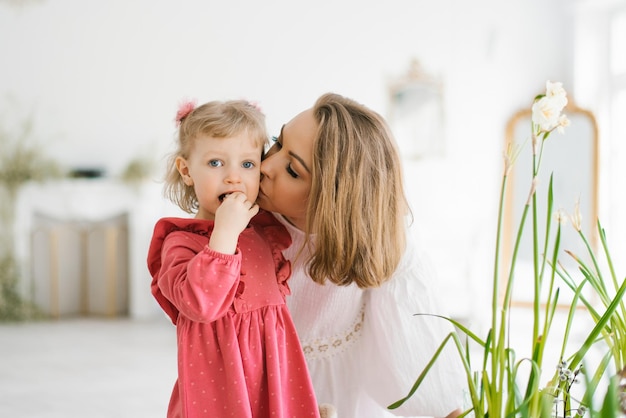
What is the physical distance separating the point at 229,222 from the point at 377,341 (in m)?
0.52

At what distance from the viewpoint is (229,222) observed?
1203 mm

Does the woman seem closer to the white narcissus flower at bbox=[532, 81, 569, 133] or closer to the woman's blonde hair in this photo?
the woman's blonde hair

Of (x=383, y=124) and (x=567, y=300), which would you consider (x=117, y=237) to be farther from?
(x=383, y=124)

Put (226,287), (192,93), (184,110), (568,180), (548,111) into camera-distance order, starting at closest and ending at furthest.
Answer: (548,111)
(226,287)
(184,110)
(568,180)
(192,93)

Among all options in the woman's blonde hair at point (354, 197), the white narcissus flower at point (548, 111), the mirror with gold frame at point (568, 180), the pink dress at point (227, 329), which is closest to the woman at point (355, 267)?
the woman's blonde hair at point (354, 197)

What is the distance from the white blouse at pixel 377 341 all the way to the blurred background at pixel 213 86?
4.18 meters

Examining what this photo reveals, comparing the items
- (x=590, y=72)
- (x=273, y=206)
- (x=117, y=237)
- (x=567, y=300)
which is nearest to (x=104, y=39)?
(x=117, y=237)

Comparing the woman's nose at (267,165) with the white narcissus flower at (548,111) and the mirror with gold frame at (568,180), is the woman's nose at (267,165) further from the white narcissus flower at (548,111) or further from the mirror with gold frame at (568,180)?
the mirror with gold frame at (568,180)

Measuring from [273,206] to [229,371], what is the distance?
36 cm

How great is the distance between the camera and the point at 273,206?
141 cm

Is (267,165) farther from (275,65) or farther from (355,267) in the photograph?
(275,65)

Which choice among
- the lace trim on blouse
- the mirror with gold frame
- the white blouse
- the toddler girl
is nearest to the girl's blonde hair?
the toddler girl

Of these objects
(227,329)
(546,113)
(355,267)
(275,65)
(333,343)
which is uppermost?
(275,65)

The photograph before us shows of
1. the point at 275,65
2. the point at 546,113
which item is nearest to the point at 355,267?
the point at 546,113
